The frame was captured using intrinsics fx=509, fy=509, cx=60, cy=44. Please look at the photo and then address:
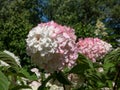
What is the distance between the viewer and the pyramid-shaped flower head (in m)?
2.22

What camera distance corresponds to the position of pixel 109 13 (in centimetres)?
3606

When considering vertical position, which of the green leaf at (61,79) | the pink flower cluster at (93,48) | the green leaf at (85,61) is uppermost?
the pink flower cluster at (93,48)

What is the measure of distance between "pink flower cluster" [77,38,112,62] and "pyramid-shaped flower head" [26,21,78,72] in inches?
17.4

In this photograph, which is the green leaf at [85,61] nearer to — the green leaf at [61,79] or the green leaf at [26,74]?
the green leaf at [61,79]

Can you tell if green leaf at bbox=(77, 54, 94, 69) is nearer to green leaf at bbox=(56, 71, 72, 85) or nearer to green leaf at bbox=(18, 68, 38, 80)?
green leaf at bbox=(56, 71, 72, 85)

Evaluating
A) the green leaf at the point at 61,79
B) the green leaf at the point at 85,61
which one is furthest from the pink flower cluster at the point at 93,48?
the green leaf at the point at 61,79

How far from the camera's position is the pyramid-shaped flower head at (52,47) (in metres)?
2.22

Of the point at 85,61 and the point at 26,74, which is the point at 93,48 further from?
the point at 26,74

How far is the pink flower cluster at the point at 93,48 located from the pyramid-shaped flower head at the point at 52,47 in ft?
1.45

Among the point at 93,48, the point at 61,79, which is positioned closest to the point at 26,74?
the point at 61,79

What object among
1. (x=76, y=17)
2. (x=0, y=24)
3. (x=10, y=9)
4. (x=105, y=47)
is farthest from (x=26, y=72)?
(x=10, y=9)

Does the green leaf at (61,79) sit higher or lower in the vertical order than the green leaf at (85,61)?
lower

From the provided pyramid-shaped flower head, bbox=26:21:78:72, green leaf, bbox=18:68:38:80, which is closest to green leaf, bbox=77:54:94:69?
pyramid-shaped flower head, bbox=26:21:78:72

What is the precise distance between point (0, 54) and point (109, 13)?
3429 cm
